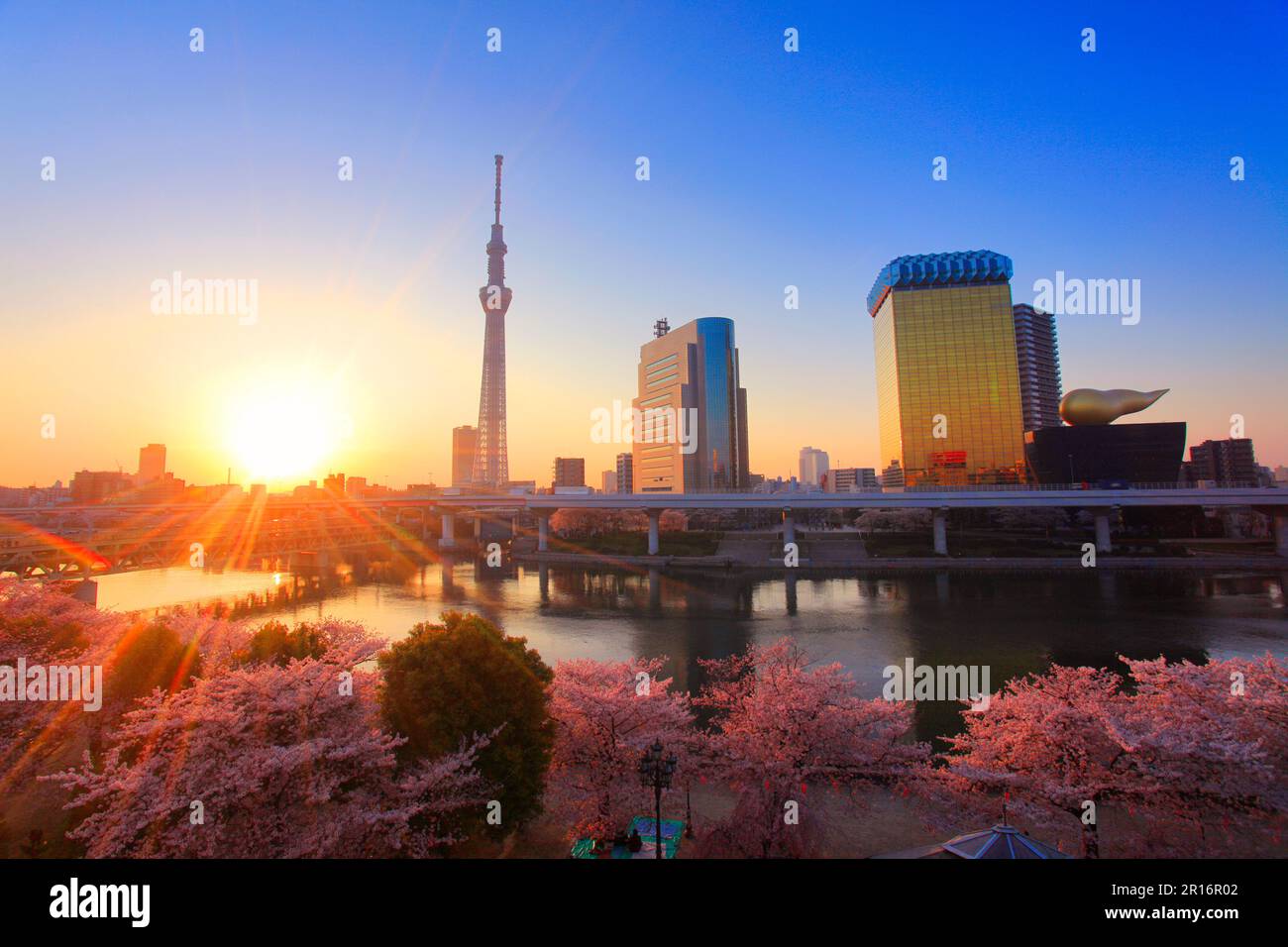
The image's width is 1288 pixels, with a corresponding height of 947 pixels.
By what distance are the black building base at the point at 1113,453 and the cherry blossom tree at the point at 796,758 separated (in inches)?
2348

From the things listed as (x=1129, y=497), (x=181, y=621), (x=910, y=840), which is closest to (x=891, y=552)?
(x=1129, y=497)

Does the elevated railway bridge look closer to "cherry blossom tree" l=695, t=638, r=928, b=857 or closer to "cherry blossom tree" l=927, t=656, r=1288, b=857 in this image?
"cherry blossom tree" l=695, t=638, r=928, b=857

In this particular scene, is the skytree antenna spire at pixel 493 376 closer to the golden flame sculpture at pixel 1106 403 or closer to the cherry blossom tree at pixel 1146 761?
the golden flame sculpture at pixel 1106 403

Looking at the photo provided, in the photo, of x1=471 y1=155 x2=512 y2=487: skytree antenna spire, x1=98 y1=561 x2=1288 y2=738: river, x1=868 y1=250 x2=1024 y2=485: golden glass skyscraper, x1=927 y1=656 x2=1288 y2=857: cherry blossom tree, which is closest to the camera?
x1=927 y1=656 x2=1288 y2=857: cherry blossom tree

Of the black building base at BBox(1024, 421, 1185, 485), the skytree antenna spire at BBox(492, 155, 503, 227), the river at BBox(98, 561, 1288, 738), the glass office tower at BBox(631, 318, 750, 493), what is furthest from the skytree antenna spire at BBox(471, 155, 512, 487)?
the black building base at BBox(1024, 421, 1185, 485)

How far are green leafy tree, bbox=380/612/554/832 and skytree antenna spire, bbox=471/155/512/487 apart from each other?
8043cm

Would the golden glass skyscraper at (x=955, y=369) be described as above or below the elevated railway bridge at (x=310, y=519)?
above

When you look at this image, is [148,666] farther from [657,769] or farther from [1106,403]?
[1106,403]

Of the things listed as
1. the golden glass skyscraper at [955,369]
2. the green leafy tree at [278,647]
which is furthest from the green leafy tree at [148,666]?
the golden glass skyscraper at [955,369]

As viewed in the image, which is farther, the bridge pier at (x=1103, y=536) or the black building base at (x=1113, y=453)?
the black building base at (x=1113, y=453)

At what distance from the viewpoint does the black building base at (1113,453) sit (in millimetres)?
54844

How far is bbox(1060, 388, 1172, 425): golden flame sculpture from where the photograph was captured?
56781mm

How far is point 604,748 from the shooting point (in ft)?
31.9

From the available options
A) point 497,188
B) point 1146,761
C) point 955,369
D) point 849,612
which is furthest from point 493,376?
point 1146,761
